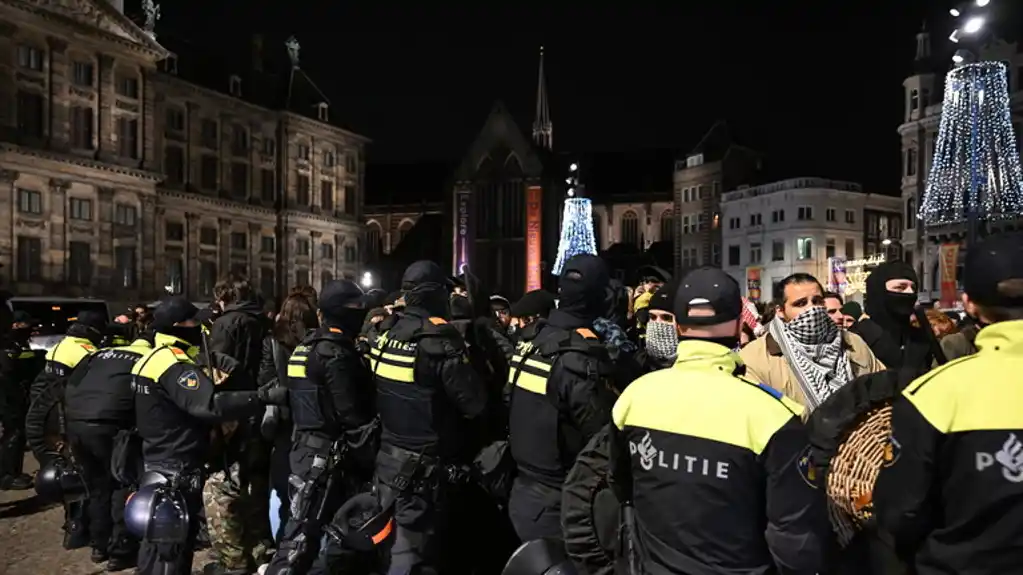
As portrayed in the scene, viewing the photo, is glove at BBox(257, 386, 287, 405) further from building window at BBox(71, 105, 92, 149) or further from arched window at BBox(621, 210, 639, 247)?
arched window at BBox(621, 210, 639, 247)

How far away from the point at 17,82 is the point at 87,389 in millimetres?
40813

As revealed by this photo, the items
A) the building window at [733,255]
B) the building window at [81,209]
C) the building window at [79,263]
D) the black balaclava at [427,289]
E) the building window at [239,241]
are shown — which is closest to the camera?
the black balaclava at [427,289]

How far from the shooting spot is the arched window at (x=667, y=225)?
72.6 meters

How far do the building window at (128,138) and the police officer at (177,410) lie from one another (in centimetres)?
4487

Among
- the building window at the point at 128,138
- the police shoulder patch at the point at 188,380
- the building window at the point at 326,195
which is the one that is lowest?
the police shoulder patch at the point at 188,380

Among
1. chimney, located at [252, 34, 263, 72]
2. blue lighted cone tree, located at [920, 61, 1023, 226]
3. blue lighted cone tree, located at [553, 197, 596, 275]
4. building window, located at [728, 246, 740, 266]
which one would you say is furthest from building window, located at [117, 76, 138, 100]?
blue lighted cone tree, located at [920, 61, 1023, 226]

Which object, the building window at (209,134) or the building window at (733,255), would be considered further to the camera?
the building window at (733,255)

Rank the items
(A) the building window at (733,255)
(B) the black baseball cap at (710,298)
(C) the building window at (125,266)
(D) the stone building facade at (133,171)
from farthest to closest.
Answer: (A) the building window at (733,255) < (C) the building window at (125,266) < (D) the stone building facade at (133,171) < (B) the black baseball cap at (710,298)

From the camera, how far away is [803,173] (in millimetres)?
63969

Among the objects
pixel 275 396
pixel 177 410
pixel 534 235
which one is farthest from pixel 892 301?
pixel 534 235

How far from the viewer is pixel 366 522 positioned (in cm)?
602

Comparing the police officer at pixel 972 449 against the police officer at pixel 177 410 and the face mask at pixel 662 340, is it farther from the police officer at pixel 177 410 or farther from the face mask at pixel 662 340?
the police officer at pixel 177 410

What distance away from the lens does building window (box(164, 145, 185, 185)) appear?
52812mm

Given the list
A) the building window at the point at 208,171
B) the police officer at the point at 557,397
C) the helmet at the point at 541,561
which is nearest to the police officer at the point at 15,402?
the police officer at the point at 557,397
